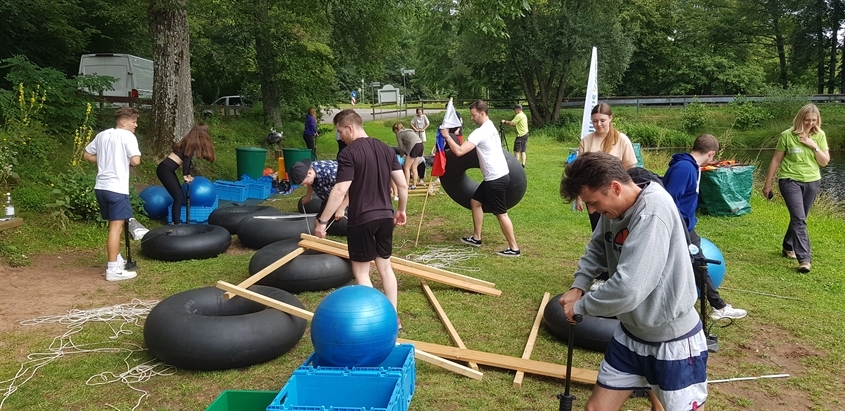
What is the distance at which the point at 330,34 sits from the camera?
58.9ft

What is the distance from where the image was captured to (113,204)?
6203 millimetres

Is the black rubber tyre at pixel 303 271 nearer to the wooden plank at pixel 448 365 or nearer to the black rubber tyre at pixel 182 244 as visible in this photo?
the black rubber tyre at pixel 182 244

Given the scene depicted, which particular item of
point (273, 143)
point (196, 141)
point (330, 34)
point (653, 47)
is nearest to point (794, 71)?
point (653, 47)

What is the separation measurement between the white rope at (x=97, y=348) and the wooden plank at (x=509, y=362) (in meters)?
1.86

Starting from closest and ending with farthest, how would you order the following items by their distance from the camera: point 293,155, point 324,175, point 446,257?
point 324,175, point 446,257, point 293,155

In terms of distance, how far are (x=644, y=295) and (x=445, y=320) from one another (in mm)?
2797

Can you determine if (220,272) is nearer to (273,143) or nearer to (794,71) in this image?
(273,143)

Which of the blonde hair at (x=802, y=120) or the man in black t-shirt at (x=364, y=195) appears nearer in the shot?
the man in black t-shirt at (x=364, y=195)

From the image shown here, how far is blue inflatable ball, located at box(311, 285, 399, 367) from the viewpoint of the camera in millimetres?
3379

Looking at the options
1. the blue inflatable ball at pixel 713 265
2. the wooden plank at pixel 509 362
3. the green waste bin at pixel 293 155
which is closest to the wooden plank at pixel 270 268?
the wooden plank at pixel 509 362

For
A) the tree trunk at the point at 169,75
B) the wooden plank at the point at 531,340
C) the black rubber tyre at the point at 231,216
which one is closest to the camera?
the wooden plank at the point at 531,340

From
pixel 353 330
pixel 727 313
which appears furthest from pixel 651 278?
pixel 727 313

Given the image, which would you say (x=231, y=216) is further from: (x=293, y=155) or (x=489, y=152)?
(x=293, y=155)

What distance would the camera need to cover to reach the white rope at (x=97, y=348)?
13.1ft
